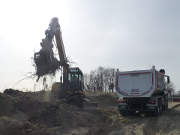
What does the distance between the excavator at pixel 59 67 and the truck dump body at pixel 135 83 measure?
398 cm

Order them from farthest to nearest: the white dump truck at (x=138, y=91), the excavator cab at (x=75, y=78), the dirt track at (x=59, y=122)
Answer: the excavator cab at (x=75, y=78), the white dump truck at (x=138, y=91), the dirt track at (x=59, y=122)

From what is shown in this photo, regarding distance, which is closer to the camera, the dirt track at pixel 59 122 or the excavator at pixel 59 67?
the dirt track at pixel 59 122

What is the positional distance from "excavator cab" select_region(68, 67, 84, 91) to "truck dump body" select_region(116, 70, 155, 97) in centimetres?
387

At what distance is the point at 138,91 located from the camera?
50.4ft

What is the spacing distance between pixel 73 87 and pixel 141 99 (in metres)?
5.75

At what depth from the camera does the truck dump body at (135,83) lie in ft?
49.9

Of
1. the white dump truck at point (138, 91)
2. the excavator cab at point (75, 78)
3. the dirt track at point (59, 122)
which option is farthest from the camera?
the excavator cab at point (75, 78)

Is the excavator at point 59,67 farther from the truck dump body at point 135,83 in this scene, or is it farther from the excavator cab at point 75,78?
the truck dump body at point 135,83

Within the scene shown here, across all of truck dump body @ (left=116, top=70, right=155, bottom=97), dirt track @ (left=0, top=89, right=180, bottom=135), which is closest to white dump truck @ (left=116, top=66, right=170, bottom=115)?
truck dump body @ (left=116, top=70, right=155, bottom=97)

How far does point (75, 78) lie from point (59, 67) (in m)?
1.85

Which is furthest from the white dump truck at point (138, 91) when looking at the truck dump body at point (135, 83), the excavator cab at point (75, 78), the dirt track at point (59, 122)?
the excavator cab at point (75, 78)

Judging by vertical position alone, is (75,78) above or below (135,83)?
above

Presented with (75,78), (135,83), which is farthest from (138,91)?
(75,78)

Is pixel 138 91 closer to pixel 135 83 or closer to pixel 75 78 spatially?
pixel 135 83
